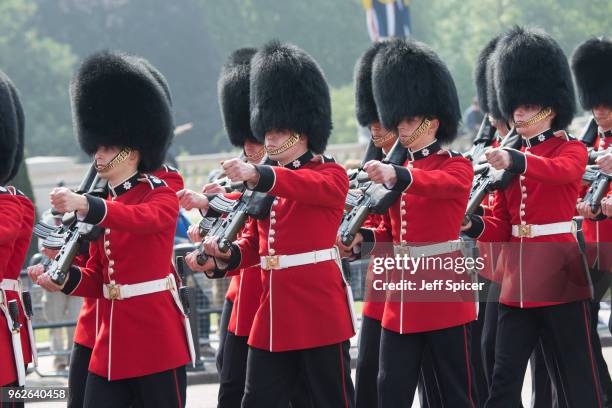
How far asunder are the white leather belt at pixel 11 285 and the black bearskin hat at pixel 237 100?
1.60 m

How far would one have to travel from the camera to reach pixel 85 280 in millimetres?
5359

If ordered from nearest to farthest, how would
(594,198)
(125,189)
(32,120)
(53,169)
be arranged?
1. (125,189)
2. (594,198)
3. (53,169)
4. (32,120)

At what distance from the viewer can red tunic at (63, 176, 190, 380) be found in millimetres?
5156

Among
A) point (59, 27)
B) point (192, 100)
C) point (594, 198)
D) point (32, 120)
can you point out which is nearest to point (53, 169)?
point (594, 198)

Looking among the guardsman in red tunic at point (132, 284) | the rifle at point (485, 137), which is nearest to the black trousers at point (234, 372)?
the guardsman in red tunic at point (132, 284)

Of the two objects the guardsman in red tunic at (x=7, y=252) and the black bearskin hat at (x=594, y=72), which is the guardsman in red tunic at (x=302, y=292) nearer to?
the guardsman in red tunic at (x=7, y=252)

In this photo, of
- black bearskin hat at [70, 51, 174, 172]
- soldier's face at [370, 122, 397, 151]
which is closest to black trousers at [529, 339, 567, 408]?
soldier's face at [370, 122, 397, 151]

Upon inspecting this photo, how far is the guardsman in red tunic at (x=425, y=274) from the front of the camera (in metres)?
5.58

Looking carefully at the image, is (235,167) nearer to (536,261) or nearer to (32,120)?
(536,261)

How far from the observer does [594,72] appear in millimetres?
7559

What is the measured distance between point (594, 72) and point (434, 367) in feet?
8.12

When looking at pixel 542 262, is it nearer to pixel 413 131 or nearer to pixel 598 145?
pixel 413 131

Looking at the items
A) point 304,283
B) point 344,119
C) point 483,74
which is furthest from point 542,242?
point 344,119

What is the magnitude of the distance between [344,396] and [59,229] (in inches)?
47.7
